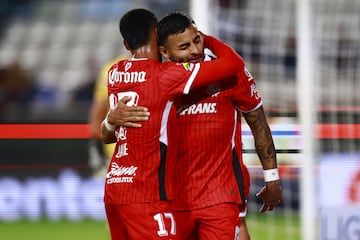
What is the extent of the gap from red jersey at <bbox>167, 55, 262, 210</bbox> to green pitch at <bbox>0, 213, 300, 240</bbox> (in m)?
2.76

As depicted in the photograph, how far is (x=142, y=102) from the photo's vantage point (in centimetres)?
459

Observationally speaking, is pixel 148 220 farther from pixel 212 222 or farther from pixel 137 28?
pixel 137 28

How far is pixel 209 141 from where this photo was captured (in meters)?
4.85

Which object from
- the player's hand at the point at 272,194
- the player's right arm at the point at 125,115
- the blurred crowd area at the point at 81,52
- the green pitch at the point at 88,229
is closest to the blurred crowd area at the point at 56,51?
the blurred crowd area at the point at 81,52

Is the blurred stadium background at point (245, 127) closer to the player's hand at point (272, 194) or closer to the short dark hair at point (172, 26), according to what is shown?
the player's hand at point (272, 194)

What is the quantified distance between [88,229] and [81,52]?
3.24 m

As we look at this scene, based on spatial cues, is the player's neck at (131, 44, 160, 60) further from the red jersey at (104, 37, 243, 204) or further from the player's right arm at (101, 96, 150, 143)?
the player's right arm at (101, 96, 150, 143)

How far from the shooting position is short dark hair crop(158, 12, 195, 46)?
463cm

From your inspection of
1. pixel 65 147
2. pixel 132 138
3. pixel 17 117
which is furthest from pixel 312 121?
pixel 17 117

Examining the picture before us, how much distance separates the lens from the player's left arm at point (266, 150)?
4914 millimetres

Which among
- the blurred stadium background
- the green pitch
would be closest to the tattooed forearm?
the blurred stadium background

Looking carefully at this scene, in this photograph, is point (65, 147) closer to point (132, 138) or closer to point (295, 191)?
point (295, 191)

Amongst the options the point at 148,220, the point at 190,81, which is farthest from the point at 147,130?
the point at 148,220

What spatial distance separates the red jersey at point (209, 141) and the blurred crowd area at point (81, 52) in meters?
3.36
